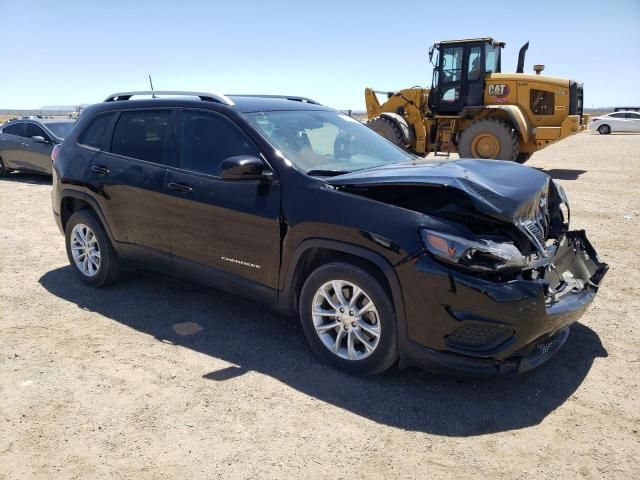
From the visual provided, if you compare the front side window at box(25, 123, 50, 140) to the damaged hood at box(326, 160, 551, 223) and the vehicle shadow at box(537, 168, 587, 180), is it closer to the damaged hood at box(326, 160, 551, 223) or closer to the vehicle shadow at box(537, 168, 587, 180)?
the damaged hood at box(326, 160, 551, 223)

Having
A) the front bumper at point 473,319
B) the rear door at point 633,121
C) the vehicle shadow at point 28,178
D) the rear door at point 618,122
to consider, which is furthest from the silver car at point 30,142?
the rear door at point 633,121

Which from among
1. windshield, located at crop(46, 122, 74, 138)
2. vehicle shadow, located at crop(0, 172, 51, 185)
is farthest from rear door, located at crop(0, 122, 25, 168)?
windshield, located at crop(46, 122, 74, 138)

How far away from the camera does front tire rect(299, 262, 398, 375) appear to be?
Result: 3.25 meters

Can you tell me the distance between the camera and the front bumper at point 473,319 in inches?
116

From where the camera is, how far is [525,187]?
3.58 m

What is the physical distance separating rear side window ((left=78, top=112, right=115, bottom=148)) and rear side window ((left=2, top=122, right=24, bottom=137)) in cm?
881

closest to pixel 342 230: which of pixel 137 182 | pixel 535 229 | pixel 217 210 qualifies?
pixel 217 210

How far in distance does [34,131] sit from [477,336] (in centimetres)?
1243

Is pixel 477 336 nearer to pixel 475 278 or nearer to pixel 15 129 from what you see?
pixel 475 278

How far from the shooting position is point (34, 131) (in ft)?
40.3

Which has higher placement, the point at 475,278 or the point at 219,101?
the point at 219,101

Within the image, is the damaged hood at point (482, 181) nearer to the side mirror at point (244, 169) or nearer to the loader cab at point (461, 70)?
the side mirror at point (244, 169)

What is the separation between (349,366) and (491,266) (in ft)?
3.79

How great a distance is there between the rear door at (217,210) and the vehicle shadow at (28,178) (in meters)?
9.90
